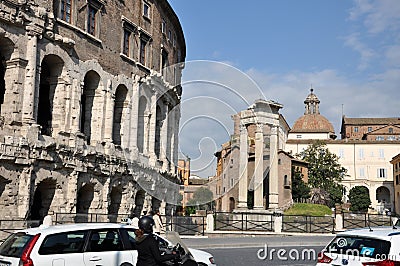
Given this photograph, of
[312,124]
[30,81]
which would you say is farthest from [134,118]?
[312,124]

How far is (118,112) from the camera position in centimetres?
3006

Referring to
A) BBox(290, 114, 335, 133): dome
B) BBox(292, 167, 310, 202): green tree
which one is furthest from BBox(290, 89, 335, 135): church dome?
BBox(292, 167, 310, 202): green tree

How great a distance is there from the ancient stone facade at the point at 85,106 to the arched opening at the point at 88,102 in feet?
0.18

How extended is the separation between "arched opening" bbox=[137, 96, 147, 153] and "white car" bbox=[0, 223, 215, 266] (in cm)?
2206

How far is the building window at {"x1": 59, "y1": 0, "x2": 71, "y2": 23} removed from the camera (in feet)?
77.6

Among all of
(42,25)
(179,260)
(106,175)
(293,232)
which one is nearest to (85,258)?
(179,260)

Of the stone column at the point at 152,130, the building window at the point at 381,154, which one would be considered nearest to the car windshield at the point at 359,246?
the stone column at the point at 152,130

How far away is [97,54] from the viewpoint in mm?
26344

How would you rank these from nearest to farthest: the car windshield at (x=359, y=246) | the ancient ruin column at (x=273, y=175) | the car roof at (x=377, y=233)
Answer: the car windshield at (x=359, y=246) < the car roof at (x=377, y=233) < the ancient ruin column at (x=273, y=175)

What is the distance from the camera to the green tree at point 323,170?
253 ft

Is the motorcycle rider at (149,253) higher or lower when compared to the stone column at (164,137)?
lower

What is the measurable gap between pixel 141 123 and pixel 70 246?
23267 mm

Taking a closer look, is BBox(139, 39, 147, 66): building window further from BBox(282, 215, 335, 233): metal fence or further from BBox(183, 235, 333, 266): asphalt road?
BBox(183, 235, 333, 266): asphalt road

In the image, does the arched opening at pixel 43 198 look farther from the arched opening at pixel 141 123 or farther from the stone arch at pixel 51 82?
the arched opening at pixel 141 123
